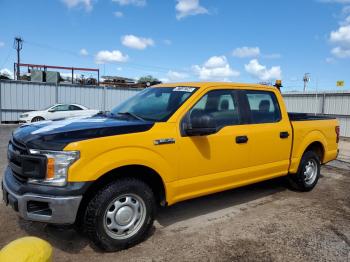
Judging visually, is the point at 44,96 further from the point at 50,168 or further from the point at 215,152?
the point at 50,168

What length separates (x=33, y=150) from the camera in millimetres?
3189

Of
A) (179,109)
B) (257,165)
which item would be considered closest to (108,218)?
(179,109)

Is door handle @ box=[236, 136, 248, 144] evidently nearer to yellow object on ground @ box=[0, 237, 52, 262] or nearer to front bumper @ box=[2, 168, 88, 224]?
front bumper @ box=[2, 168, 88, 224]

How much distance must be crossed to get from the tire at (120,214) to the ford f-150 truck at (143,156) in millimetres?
10

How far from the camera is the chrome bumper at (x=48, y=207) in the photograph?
10.3ft

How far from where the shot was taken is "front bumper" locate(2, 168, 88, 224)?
10.3ft

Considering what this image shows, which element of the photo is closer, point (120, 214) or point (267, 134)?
point (120, 214)

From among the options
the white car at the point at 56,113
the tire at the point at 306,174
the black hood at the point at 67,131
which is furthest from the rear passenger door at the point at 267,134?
the white car at the point at 56,113

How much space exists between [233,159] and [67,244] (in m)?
2.27

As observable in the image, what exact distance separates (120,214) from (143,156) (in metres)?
0.64

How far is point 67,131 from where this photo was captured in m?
3.29

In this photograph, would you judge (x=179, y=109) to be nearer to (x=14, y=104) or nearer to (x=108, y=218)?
(x=108, y=218)

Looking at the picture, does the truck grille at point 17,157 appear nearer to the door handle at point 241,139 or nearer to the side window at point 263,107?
the door handle at point 241,139

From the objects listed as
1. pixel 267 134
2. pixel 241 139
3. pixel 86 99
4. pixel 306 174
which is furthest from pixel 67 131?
pixel 86 99
